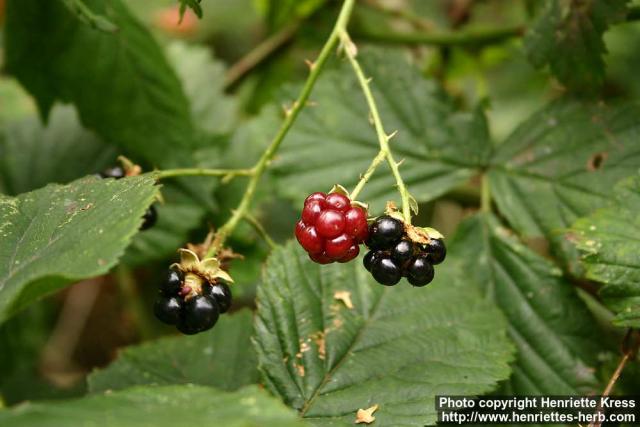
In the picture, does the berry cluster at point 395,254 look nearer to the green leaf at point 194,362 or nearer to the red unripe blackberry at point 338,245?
the red unripe blackberry at point 338,245

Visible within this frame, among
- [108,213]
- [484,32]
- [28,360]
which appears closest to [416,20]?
[484,32]

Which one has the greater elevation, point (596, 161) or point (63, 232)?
point (596, 161)

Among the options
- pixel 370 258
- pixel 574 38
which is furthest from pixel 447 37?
pixel 370 258

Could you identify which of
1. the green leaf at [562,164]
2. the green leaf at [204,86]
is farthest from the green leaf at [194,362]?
the green leaf at [204,86]

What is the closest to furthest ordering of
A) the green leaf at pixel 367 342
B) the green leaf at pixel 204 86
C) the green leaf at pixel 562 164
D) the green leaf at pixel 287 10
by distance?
the green leaf at pixel 367 342, the green leaf at pixel 562 164, the green leaf at pixel 287 10, the green leaf at pixel 204 86

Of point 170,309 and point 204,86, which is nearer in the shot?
point 170,309

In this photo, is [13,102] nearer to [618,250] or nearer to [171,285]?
[171,285]
